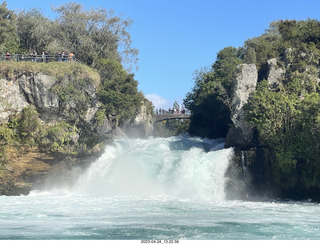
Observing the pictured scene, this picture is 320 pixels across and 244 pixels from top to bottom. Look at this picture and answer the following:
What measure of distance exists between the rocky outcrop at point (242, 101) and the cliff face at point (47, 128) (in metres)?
12.2

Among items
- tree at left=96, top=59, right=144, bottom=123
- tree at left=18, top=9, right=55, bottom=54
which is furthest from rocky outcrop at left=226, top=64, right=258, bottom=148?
tree at left=18, top=9, right=55, bottom=54

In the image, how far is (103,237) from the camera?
72.3 ft

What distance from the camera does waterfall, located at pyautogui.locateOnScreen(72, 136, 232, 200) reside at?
4069cm

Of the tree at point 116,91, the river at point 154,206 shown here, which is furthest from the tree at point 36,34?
the river at point 154,206

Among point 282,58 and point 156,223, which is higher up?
point 282,58

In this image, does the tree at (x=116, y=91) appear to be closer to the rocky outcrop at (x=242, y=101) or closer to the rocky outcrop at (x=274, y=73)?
the rocky outcrop at (x=242, y=101)

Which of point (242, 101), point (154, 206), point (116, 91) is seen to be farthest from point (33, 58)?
point (154, 206)

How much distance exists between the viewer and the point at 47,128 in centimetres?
4466

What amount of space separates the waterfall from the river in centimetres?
8

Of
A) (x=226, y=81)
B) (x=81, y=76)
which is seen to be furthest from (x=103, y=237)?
(x=226, y=81)

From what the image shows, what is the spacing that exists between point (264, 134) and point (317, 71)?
804 cm

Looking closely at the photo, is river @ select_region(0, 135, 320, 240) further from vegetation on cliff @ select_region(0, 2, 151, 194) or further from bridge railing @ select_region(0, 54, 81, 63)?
bridge railing @ select_region(0, 54, 81, 63)
